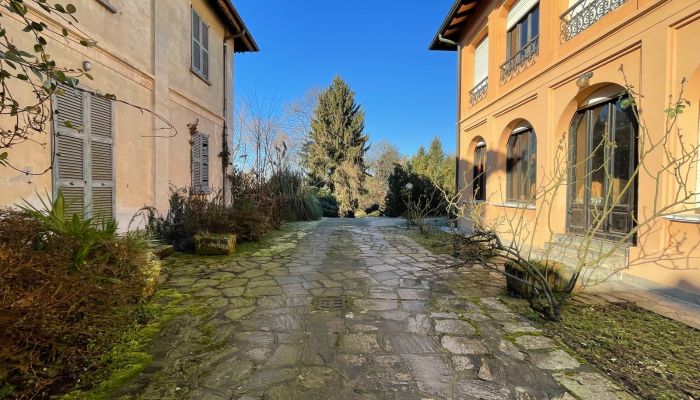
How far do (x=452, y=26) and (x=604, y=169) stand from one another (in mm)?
7302

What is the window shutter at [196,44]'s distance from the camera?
25.3ft

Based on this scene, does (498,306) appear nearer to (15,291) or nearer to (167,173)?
(15,291)

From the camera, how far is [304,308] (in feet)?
11.5

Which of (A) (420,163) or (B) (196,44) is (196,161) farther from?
(A) (420,163)

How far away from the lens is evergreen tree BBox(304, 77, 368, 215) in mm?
22125

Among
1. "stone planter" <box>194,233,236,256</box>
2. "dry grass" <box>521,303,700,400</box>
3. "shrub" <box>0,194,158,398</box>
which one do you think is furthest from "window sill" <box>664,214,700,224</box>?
"stone planter" <box>194,233,236,256</box>

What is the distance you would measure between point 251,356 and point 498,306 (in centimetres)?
256

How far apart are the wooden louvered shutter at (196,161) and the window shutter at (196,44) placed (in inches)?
62.4

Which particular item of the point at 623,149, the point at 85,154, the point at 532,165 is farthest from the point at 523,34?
the point at 85,154

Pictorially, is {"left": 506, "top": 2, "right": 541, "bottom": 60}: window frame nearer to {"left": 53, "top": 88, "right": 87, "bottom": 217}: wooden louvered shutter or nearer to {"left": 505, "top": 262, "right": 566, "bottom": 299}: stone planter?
{"left": 505, "top": 262, "right": 566, "bottom": 299}: stone planter

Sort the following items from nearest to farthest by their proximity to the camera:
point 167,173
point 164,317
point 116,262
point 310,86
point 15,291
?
point 15,291 < point 116,262 < point 164,317 < point 167,173 < point 310,86

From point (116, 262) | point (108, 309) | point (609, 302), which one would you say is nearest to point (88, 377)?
point (108, 309)

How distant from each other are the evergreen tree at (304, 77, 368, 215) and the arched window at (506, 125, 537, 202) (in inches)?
550

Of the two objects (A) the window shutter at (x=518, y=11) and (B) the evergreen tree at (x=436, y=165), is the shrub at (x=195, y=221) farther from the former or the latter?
(B) the evergreen tree at (x=436, y=165)
